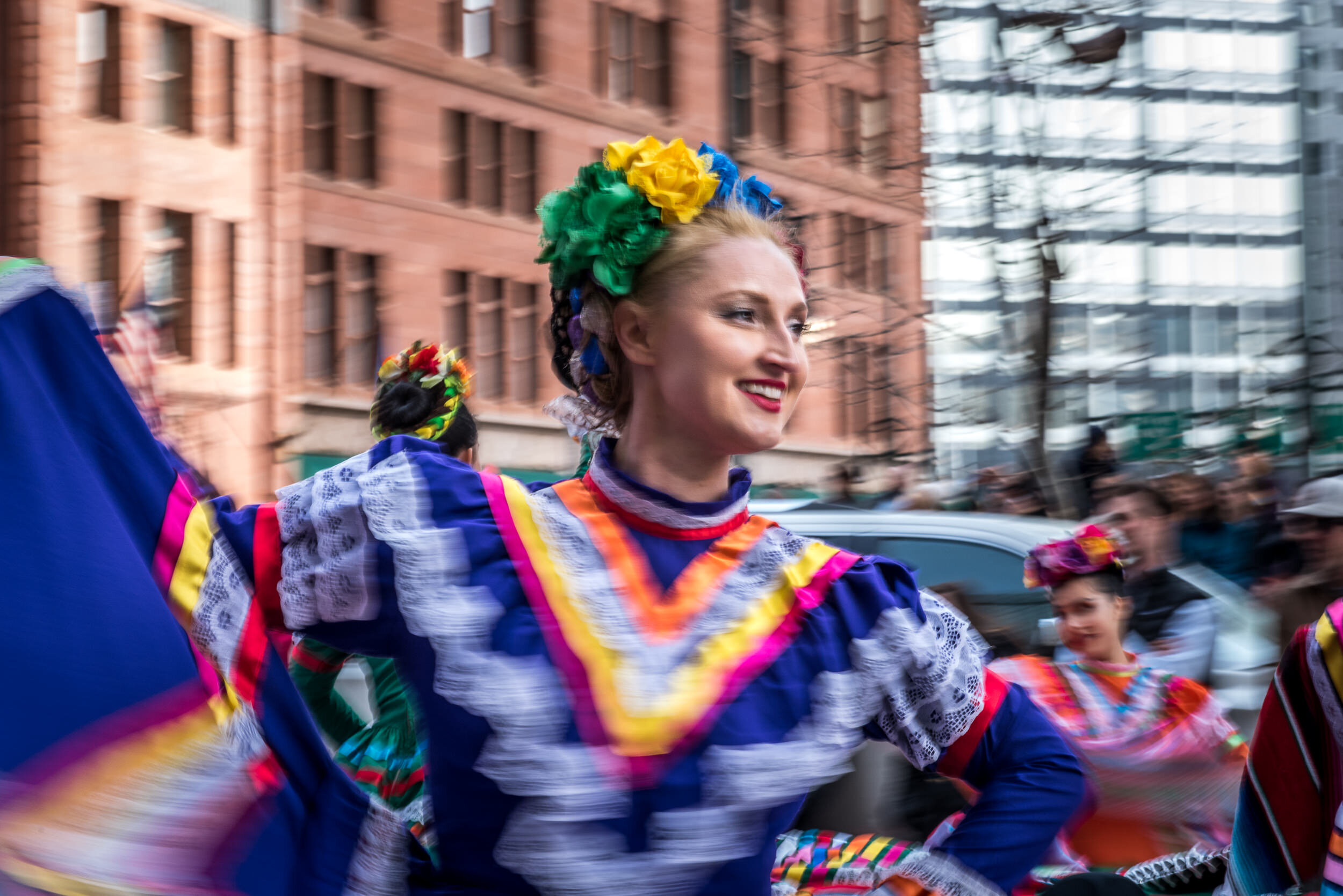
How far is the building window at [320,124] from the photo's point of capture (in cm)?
2181

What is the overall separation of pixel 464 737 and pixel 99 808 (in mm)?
394

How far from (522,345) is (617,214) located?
874 inches

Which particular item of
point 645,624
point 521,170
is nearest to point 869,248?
point 521,170

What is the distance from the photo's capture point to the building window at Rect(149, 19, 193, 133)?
20.5m

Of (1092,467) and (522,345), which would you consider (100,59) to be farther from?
(1092,467)

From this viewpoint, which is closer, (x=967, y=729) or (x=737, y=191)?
(x=967, y=729)

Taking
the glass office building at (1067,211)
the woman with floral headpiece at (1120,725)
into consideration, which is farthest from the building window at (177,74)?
the woman with floral headpiece at (1120,725)

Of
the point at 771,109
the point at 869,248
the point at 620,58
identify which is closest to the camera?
the point at 620,58

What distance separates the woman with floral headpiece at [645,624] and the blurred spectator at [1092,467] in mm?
5448

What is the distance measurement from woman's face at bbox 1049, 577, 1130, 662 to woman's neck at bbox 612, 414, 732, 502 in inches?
100

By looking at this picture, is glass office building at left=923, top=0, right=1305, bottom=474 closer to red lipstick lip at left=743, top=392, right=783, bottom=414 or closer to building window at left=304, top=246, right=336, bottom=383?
red lipstick lip at left=743, top=392, right=783, bottom=414

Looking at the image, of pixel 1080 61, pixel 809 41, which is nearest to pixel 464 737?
pixel 1080 61

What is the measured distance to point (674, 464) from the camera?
2.01m

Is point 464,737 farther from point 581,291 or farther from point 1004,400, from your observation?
point 1004,400
